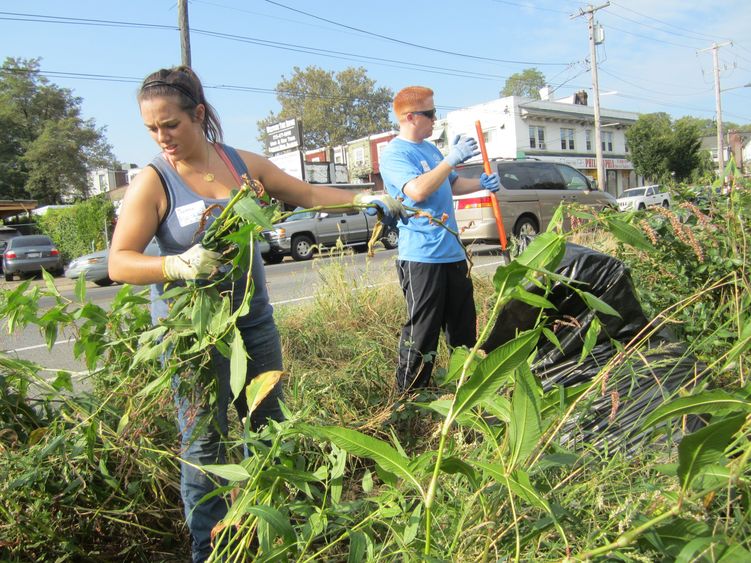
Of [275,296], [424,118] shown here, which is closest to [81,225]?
[275,296]

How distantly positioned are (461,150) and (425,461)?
2.31 metres

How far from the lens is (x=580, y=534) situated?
1.08 m

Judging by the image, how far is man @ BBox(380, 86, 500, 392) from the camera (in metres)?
2.69

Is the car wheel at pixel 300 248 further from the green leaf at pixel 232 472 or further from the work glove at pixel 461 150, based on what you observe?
the green leaf at pixel 232 472

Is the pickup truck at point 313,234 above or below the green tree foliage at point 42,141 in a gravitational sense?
below

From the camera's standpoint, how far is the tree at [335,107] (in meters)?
53.7

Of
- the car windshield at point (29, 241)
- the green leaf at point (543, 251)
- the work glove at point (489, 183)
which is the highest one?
the car windshield at point (29, 241)

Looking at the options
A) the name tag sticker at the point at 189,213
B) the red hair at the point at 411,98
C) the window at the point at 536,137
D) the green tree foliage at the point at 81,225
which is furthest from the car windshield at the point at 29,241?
the window at the point at 536,137

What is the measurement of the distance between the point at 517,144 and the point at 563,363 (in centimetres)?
3589

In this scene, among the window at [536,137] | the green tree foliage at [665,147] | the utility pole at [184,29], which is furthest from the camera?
the window at [536,137]

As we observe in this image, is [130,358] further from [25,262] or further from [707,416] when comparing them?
[25,262]

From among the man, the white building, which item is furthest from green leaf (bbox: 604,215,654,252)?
the white building

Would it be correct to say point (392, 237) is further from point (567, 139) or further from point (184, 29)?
point (567, 139)

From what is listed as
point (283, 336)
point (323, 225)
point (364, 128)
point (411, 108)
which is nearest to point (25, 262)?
point (323, 225)
